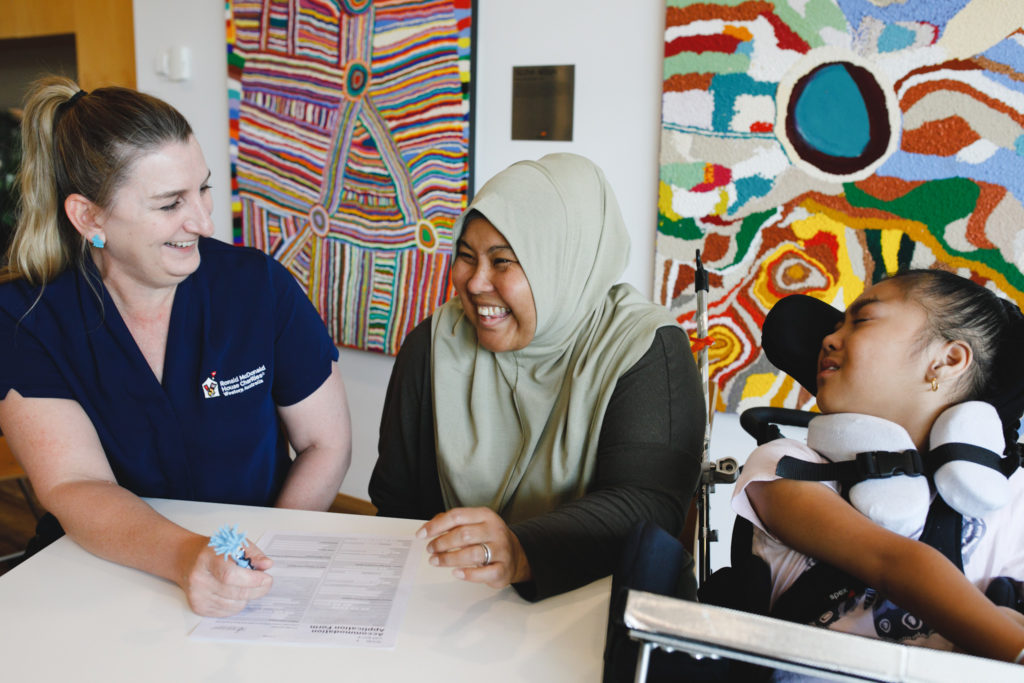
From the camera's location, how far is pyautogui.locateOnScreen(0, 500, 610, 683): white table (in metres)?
0.87

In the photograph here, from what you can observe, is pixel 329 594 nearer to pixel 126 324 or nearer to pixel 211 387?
pixel 211 387

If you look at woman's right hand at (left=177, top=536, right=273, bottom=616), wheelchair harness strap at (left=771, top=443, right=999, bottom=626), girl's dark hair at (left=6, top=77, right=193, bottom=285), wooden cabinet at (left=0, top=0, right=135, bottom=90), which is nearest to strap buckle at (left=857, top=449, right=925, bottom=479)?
wheelchair harness strap at (left=771, top=443, right=999, bottom=626)

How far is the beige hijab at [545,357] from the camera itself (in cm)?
132

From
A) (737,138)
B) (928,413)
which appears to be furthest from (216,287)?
(737,138)

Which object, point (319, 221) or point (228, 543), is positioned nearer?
point (228, 543)

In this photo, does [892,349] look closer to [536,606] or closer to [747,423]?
[747,423]

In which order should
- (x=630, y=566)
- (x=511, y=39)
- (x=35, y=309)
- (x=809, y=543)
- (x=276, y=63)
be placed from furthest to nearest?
(x=276, y=63), (x=511, y=39), (x=35, y=309), (x=809, y=543), (x=630, y=566)

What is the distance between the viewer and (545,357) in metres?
1.43

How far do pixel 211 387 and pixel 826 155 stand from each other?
1686mm

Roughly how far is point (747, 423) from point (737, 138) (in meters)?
1.10

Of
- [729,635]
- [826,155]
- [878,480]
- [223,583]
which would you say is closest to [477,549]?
[223,583]

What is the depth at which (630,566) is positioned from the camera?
0.72m

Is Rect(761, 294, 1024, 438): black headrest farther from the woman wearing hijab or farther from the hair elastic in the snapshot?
the hair elastic

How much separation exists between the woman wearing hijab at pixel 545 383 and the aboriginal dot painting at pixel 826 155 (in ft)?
2.62
